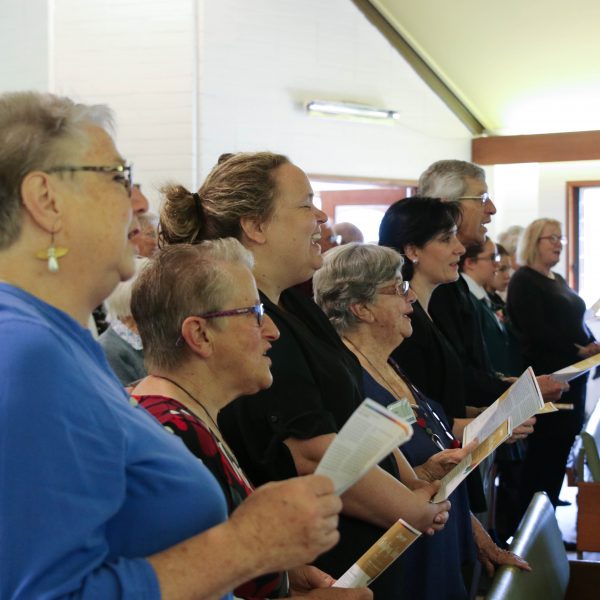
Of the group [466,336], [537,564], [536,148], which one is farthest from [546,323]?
[536,148]

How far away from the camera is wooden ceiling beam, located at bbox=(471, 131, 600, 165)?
8414 millimetres

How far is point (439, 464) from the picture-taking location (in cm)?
238

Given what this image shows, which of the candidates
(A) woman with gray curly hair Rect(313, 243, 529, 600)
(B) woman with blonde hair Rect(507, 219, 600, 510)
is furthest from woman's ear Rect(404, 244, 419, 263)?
(B) woman with blonde hair Rect(507, 219, 600, 510)

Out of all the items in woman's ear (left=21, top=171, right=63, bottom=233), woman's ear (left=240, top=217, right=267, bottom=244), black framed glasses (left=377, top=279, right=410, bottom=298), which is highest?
woman's ear (left=21, top=171, right=63, bottom=233)

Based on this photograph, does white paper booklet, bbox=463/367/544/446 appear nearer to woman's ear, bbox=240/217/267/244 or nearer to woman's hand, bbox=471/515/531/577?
woman's hand, bbox=471/515/531/577

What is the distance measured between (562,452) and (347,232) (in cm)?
200

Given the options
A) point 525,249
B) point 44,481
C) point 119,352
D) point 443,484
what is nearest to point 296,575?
point 443,484

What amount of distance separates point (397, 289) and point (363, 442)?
4.93ft

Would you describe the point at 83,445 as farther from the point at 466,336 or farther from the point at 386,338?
the point at 466,336

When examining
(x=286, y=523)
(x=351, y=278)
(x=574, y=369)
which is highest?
(x=351, y=278)

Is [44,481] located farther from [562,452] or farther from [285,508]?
[562,452]

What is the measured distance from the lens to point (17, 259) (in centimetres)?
112

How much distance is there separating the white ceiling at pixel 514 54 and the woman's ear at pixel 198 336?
245 inches

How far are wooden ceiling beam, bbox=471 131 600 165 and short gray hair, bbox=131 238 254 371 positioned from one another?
289 inches
